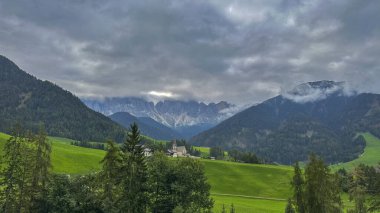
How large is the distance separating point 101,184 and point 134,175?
5.89 metres

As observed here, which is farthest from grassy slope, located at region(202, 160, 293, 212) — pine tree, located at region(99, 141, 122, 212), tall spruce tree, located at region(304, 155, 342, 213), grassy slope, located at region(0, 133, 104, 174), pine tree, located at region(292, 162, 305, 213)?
pine tree, located at region(99, 141, 122, 212)

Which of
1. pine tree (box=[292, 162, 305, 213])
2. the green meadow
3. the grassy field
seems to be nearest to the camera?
pine tree (box=[292, 162, 305, 213])

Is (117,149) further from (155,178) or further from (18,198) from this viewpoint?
(18,198)

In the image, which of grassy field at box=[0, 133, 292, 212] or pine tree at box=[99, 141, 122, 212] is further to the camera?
grassy field at box=[0, 133, 292, 212]

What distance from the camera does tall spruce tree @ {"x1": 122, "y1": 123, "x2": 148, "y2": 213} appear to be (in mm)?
65688

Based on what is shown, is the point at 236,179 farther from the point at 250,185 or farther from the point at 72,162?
the point at 72,162

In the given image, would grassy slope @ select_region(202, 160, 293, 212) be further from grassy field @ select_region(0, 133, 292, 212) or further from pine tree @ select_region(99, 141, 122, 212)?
pine tree @ select_region(99, 141, 122, 212)

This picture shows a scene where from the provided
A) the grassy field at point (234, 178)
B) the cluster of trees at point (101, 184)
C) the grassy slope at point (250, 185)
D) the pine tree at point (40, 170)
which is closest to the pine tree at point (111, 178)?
the cluster of trees at point (101, 184)

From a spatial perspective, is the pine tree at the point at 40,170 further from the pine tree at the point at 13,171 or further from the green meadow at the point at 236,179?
the green meadow at the point at 236,179

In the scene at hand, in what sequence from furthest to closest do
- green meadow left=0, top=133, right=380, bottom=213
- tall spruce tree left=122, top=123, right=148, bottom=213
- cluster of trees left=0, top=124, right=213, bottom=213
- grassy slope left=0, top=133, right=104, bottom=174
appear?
grassy slope left=0, top=133, right=104, bottom=174 → green meadow left=0, top=133, right=380, bottom=213 → tall spruce tree left=122, top=123, right=148, bottom=213 → cluster of trees left=0, top=124, right=213, bottom=213

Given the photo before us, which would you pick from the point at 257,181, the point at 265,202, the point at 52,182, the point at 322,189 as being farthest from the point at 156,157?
the point at 257,181

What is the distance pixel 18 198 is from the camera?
208ft

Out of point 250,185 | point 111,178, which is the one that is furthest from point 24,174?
point 250,185

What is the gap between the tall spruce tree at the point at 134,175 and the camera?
65.7m
